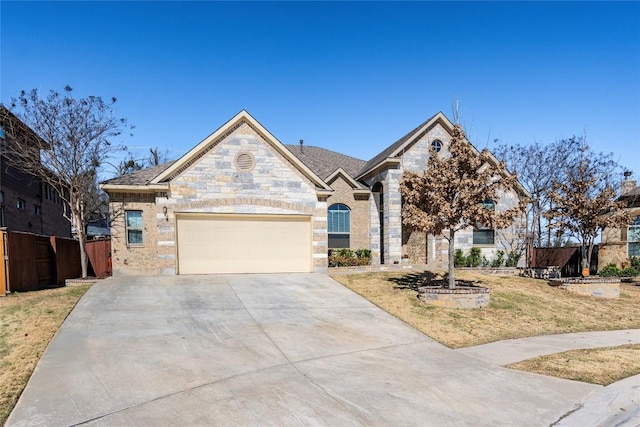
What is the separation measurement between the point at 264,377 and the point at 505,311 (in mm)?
8437

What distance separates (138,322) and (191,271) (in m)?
6.99

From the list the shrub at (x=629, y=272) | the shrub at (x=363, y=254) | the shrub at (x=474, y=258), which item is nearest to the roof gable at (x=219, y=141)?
the shrub at (x=363, y=254)

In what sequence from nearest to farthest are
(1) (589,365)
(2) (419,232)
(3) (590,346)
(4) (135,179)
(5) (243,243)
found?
(1) (589,365) < (3) (590,346) < (4) (135,179) < (5) (243,243) < (2) (419,232)

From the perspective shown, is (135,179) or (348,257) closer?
(135,179)

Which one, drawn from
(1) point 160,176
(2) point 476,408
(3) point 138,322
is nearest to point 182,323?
(3) point 138,322

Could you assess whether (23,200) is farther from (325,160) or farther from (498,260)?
(498,260)

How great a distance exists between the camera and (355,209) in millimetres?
20719

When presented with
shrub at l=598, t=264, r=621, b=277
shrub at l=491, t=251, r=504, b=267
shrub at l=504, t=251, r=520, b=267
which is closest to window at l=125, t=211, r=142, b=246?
shrub at l=491, t=251, r=504, b=267

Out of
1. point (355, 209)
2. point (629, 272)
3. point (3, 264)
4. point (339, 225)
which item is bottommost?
point (629, 272)

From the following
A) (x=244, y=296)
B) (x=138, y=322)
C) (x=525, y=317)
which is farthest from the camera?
(x=244, y=296)

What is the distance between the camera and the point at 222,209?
15875 mm

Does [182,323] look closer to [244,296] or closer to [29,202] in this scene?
[244,296]

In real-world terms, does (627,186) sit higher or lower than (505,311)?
higher

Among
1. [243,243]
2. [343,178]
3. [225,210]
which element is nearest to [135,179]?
[225,210]
